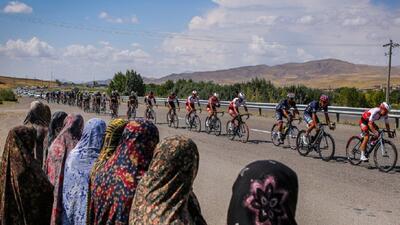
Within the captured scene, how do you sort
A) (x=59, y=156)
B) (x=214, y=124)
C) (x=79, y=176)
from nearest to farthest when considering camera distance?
(x=79, y=176), (x=59, y=156), (x=214, y=124)

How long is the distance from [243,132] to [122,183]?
1530 centimetres

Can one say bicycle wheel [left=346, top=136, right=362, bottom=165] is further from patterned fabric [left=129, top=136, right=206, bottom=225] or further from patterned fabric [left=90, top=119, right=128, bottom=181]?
patterned fabric [left=129, top=136, right=206, bottom=225]

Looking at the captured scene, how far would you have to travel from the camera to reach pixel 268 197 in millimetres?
2750

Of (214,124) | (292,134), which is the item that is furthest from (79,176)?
(214,124)

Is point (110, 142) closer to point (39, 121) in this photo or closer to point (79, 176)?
point (79, 176)

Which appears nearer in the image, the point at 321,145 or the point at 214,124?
the point at 321,145

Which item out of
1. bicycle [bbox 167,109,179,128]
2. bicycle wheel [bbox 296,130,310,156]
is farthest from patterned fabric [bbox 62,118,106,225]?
bicycle [bbox 167,109,179,128]

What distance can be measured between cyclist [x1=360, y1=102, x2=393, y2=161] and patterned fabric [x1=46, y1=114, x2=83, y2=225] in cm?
829

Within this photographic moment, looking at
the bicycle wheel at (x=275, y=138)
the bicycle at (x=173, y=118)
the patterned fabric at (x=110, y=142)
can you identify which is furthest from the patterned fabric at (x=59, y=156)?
the bicycle at (x=173, y=118)

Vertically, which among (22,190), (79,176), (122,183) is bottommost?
(22,190)

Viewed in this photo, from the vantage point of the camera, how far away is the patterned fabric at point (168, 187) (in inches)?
127

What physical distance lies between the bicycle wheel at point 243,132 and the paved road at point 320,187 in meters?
1.73

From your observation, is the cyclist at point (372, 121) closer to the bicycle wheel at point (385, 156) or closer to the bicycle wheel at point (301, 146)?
the bicycle wheel at point (385, 156)

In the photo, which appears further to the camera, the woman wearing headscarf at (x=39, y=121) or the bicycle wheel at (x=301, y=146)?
the bicycle wheel at (x=301, y=146)
